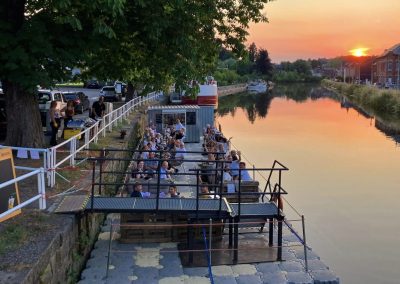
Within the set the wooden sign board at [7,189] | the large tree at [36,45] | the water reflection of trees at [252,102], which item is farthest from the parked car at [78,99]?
the water reflection of trees at [252,102]

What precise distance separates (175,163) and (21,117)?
634cm

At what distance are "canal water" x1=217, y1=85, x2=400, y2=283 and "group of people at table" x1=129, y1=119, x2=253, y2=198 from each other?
3.28 meters

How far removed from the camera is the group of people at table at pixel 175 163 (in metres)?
11.1

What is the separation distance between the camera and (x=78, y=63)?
15.6m

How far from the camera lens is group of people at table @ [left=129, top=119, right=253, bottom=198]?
11.1 m

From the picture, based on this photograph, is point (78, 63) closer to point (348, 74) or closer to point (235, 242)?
point (235, 242)

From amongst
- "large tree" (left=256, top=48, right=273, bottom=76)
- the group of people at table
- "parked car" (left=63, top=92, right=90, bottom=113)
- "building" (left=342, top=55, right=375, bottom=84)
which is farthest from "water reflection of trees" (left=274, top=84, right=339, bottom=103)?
the group of people at table

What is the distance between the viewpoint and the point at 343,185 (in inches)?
877

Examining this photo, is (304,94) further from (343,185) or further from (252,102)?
(343,185)

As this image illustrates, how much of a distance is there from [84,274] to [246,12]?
11643 mm

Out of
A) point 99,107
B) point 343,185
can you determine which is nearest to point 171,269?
point 99,107

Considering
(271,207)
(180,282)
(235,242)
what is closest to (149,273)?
(180,282)

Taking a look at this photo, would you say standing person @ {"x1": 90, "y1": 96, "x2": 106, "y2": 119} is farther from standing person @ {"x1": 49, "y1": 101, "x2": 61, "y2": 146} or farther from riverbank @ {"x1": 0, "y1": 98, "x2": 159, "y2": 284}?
riverbank @ {"x1": 0, "y1": 98, "x2": 159, "y2": 284}

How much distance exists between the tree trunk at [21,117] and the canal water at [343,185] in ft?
29.6
